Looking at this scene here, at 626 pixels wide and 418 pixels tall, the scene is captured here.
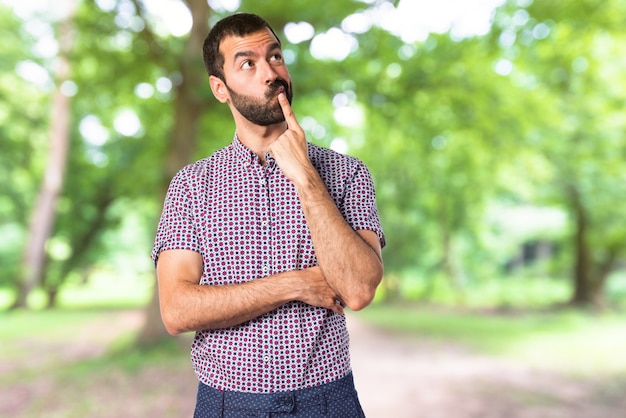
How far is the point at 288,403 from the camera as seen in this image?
1.21m

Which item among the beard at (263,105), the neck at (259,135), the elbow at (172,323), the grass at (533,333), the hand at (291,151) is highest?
the beard at (263,105)

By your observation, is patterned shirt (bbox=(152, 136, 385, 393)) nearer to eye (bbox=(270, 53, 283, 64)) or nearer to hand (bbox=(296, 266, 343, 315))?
hand (bbox=(296, 266, 343, 315))

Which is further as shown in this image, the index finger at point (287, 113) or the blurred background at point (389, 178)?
the blurred background at point (389, 178)

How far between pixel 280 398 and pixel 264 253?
0.26 metres

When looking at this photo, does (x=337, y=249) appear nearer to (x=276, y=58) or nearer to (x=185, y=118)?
(x=276, y=58)

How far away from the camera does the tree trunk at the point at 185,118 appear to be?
20.3 ft

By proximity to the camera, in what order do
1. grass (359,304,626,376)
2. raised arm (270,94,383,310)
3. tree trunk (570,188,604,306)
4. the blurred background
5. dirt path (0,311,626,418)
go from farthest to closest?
tree trunk (570,188,604,306)
grass (359,304,626,376)
the blurred background
dirt path (0,311,626,418)
raised arm (270,94,383,310)

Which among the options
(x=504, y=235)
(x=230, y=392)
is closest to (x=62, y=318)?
(x=504, y=235)

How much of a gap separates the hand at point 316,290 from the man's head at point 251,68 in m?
0.31

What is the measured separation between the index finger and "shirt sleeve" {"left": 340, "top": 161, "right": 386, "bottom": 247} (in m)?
0.17

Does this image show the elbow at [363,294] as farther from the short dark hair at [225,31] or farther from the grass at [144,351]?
the grass at [144,351]

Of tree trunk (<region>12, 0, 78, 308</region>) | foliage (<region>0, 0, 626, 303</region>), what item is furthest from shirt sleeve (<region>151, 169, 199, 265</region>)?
tree trunk (<region>12, 0, 78, 308</region>)

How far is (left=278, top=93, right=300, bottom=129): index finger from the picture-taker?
1.25 metres

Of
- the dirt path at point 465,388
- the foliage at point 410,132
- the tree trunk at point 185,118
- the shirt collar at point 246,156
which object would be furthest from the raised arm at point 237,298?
the tree trunk at point 185,118
